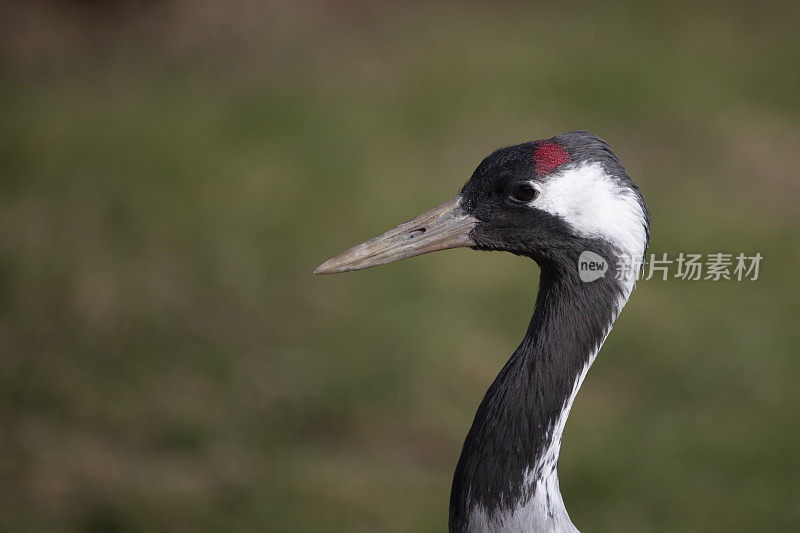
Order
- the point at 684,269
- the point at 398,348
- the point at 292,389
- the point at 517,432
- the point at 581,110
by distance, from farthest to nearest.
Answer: the point at 581,110 → the point at 684,269 → the point at 398,348 → the point at 292,389 → the point at 517,432

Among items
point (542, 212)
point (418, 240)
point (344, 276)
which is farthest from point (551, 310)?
point (344, 276)

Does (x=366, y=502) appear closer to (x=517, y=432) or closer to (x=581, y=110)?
(x=517, y=432)

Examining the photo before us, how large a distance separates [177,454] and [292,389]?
0.98 metres

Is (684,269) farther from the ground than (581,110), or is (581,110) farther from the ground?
(581,110)

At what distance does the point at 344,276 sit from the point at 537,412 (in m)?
4.87

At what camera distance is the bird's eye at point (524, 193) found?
126 inches

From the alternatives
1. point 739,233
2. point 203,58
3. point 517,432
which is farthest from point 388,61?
point 517,432

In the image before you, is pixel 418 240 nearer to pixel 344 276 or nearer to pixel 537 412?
pixel 537 412

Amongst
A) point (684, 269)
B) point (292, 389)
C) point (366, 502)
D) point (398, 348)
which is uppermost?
point (684, 269)

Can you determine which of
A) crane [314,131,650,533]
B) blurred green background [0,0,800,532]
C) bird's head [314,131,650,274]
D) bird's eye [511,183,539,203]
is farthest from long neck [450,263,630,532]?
blurred green background [0,0,800,532]

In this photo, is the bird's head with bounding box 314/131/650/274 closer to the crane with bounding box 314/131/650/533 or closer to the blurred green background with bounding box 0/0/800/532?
the crane with bounding box 314/131/650/533

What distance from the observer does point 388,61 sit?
10.9 m

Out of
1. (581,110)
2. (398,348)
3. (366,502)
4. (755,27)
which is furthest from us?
(755,27)

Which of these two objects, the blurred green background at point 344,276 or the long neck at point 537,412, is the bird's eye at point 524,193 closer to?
the long neck at point 537,412
